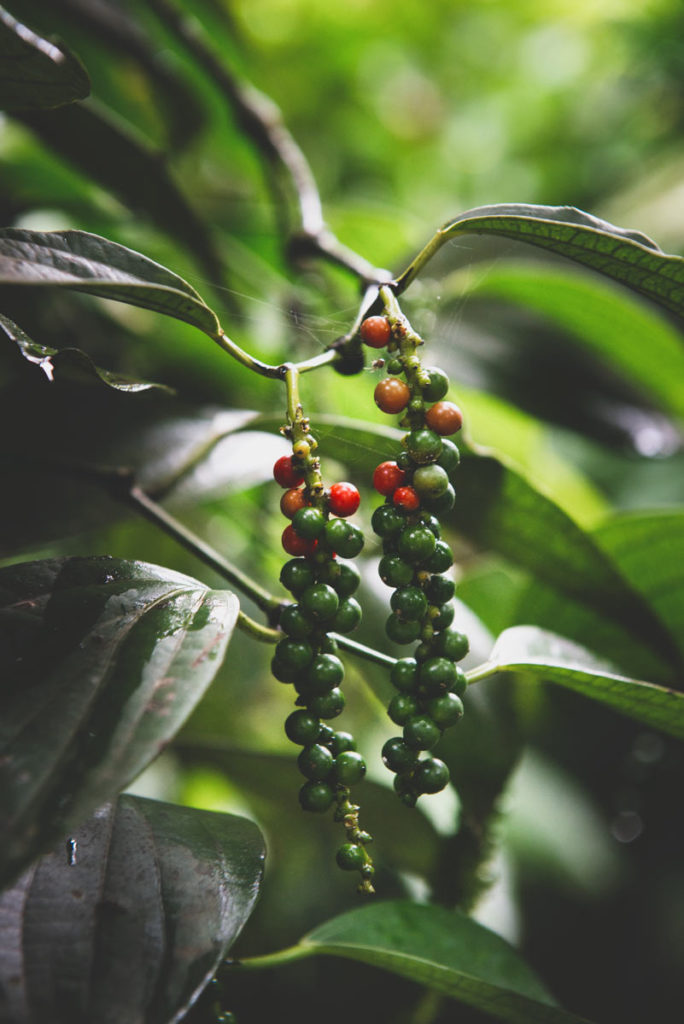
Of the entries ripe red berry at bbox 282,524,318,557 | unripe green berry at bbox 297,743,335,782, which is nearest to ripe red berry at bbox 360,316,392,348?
ripe red berry at bbox 282,524,318,557

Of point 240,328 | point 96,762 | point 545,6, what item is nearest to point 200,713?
point 240,328

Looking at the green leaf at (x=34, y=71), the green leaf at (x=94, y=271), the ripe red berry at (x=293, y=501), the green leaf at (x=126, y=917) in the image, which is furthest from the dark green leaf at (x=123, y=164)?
the green leaf at (x=126, y=917)

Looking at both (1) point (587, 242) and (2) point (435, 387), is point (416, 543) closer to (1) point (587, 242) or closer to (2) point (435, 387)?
(2) point (435, 387)

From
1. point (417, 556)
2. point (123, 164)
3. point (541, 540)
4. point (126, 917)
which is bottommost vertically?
point (126, 917)

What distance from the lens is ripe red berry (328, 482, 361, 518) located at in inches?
14.1

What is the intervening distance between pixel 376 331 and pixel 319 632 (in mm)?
156

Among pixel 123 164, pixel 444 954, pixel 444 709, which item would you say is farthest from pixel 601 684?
pixel 123 164

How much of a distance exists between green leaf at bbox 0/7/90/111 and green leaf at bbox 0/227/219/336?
0.35ft

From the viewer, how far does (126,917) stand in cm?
35

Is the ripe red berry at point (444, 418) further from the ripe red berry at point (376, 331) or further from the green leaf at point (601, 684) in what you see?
the green leaf at point (601, 684)

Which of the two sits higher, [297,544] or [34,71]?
[34,71]

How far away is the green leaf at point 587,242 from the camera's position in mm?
375

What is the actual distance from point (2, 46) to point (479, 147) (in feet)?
5.23

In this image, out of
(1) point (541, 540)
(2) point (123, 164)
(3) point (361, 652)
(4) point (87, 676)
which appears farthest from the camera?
(2) point (123, 164)
